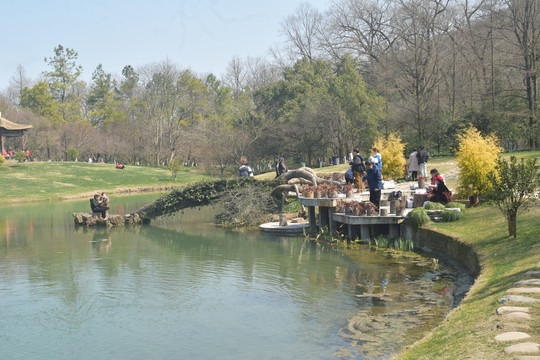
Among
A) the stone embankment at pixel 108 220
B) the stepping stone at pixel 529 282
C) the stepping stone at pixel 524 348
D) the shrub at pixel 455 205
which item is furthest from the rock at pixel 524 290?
the stone embankment at pixel 108 220

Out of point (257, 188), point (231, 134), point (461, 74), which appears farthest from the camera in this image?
point (231, 134)

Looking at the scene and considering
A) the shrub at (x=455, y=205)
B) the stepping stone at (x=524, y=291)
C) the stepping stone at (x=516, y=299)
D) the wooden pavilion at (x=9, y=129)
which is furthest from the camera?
the wooden pavilion at (x=9, y=129)

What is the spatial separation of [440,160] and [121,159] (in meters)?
58.2

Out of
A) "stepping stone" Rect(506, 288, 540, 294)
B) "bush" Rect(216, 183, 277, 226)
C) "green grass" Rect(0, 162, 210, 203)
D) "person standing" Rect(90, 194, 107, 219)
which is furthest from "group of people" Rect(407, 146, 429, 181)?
"green grass" Rect(0, 162, 210, 203)

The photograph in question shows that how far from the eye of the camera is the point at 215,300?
13.8 meters

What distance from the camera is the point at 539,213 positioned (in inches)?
632

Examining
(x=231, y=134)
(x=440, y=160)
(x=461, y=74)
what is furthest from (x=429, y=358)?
(x=231, y=134)

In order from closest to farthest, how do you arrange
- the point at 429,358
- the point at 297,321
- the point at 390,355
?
1. the point at 429,358
2. the point at 390,355
3. the point at 297,321

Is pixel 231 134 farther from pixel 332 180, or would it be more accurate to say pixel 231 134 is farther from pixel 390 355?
pixel 390 355

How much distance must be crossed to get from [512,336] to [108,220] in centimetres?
2393

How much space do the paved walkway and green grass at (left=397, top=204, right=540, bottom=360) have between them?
0.28ft

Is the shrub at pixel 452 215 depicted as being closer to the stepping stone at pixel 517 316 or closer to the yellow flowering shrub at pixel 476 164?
the yellow flowering shrub at pixel 476 164

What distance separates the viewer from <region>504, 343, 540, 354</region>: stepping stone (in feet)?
21.6

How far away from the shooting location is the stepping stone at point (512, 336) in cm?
711
